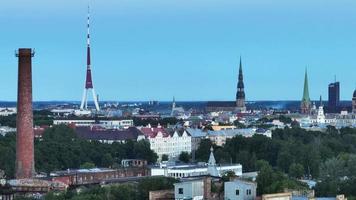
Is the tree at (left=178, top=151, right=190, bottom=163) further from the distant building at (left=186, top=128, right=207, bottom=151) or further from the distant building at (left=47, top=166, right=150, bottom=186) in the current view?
the distant building at (left=47, top=166, right=150, bottom=186)

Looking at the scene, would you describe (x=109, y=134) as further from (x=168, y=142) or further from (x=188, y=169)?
(x=188, y=169)

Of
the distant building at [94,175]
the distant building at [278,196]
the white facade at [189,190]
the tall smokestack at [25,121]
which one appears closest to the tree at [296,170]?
the distant building at [94,175]

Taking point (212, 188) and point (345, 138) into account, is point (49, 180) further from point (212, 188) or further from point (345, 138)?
point (345, 138)

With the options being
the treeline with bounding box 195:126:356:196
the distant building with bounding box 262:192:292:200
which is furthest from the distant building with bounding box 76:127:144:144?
the distant building with bounding box 262:192:292:200

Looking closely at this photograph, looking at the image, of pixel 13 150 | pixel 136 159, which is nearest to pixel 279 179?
pixel 13 150

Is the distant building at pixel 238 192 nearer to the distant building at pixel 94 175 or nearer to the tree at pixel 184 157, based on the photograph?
the distant building at pixel 94 175

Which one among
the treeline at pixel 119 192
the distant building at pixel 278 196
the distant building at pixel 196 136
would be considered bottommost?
the treeline at pixel 119 192

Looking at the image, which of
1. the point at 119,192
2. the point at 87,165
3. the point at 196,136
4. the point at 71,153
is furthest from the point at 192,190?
the point at 196,136
